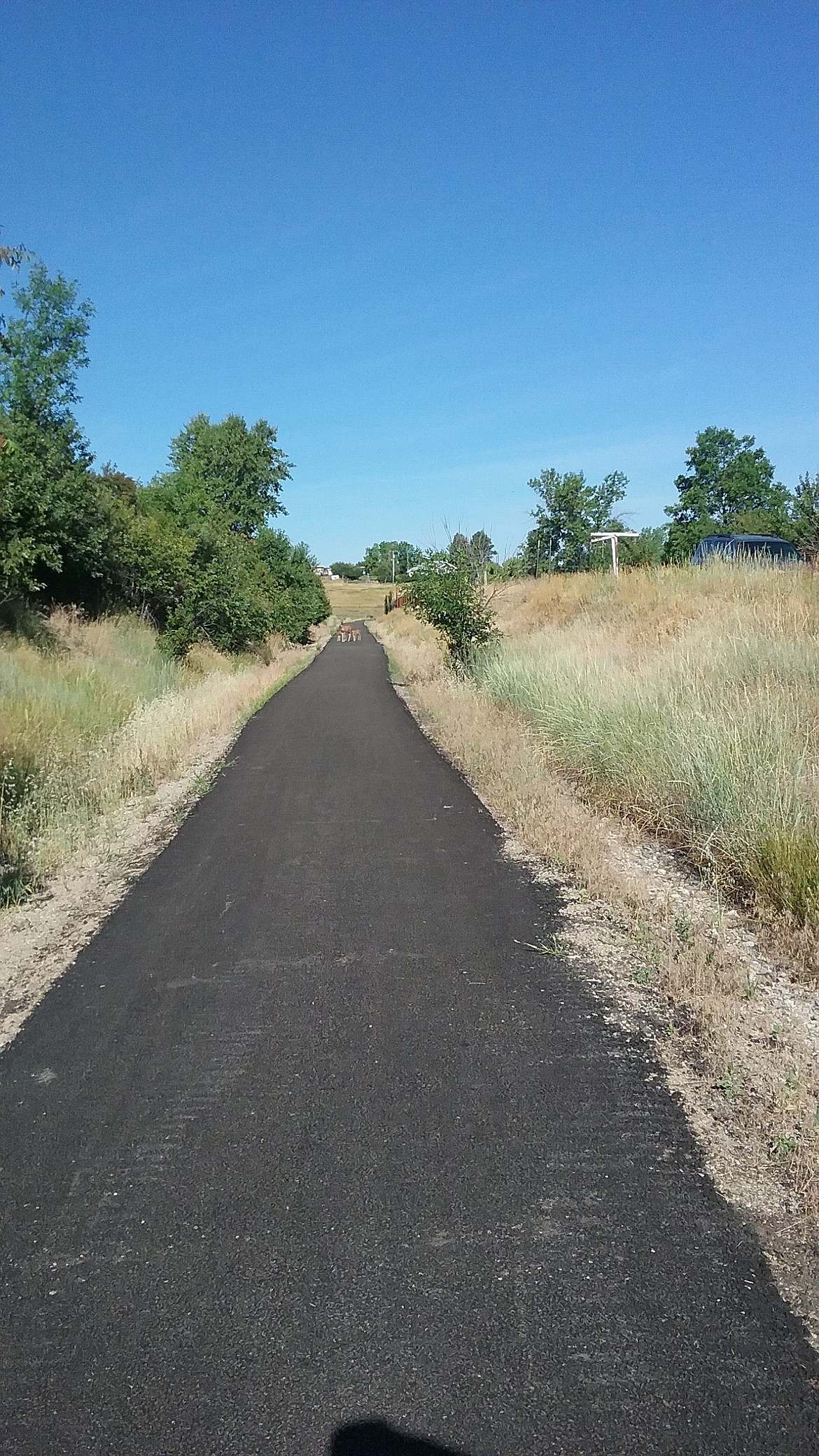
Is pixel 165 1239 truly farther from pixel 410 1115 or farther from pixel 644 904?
pixel 644 904

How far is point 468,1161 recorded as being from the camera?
332 centimetres

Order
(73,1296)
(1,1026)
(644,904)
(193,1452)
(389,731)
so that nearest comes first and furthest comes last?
1. (193,1452)
2. (73,1296)
3. (1,1026)
4. (644,904)
5. (389,731)

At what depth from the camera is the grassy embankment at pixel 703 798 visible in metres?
3.98

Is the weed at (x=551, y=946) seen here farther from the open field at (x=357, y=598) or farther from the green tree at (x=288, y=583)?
the open field at (x=357, y=598)

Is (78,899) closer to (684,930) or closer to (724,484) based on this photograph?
(684,930)

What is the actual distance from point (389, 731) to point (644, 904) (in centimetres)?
991

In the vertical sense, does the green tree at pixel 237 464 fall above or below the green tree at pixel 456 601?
above

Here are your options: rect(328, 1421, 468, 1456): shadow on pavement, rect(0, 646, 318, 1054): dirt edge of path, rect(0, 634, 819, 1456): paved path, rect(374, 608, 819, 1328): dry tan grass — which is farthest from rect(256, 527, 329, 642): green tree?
rect(328, 1421, 468, 1456): shadow on pavement

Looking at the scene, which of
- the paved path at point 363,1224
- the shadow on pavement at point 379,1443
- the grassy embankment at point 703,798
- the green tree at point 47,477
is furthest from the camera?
the green tree at point 47,477

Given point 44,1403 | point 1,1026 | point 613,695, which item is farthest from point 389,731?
point 44,1403

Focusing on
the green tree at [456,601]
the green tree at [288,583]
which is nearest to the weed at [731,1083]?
the green tree at [456,601]

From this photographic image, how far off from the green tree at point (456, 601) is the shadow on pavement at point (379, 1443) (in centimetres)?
1841

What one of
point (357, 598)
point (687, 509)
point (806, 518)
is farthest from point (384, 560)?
Answer: point (806, 518)

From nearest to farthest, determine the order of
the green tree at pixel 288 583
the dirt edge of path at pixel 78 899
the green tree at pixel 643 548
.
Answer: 1. the dirt edge of path at pixel 78 899
2. the green tree at pixel 643 548
3. the green tree at pixel 288 583
